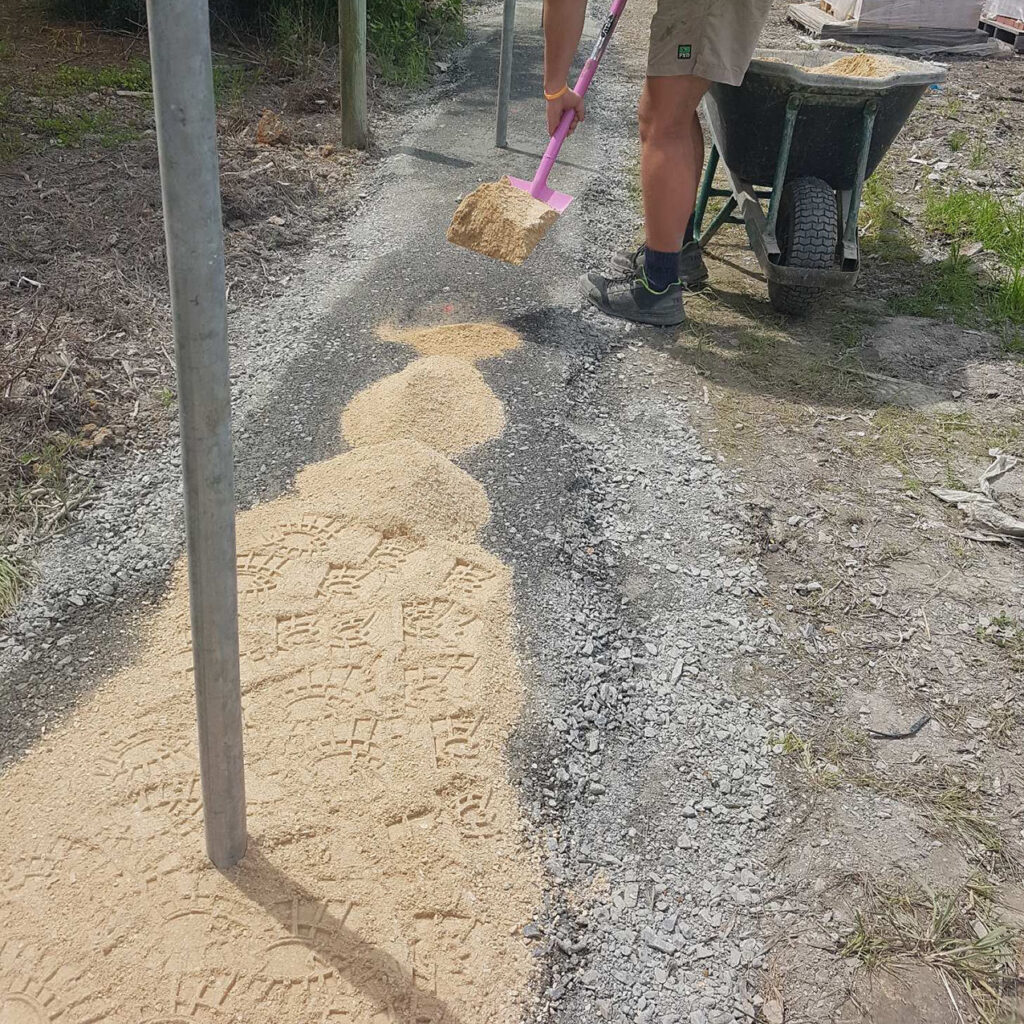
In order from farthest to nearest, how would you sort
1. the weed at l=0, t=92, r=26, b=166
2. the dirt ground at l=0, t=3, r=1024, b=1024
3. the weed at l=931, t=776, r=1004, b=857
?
the weed at l=0, t=92, r=26, b=166 → the weed at l=931, t=776, r=1004, b=857 → the dirt ground at l=0, t=3, r=1024, b=1024

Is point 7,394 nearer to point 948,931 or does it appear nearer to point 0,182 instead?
point 0,182

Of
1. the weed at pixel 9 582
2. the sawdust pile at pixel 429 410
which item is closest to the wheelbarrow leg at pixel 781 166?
the sawdust pile at pixel 429 410

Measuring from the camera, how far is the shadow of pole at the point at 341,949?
5.29ft

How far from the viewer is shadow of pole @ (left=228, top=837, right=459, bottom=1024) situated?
5.29 feet

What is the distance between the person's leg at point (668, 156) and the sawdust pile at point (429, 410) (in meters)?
1.06

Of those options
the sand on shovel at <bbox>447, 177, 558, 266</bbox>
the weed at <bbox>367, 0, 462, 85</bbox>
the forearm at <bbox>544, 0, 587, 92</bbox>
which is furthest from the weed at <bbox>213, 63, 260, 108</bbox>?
the forearm at <bbox>544, 0, 587, 92</bbox>

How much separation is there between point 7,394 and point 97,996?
199cm

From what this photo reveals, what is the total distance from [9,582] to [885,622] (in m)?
2.27

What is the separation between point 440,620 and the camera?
2.35m

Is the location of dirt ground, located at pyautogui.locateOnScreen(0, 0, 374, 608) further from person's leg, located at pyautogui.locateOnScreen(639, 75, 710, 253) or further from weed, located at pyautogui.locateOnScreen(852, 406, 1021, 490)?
weed, located at pyautogui.locateOnScreen(852, 406, 1021, 490)

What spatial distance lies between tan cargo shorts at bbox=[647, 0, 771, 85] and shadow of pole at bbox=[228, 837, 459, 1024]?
3015mm

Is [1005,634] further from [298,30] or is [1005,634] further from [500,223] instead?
[298,30]

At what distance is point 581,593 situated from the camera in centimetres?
252

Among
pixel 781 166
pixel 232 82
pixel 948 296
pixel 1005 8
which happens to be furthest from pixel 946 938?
pixel 1005 8
